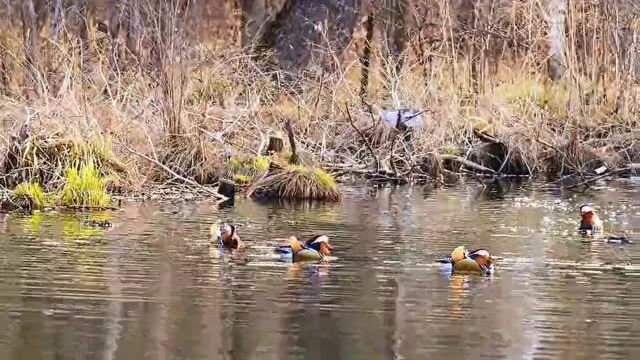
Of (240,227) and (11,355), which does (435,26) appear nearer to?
(240,227)

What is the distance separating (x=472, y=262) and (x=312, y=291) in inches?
74.6

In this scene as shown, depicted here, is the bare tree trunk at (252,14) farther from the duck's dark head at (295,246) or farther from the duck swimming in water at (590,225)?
the duck's dark head at (295,246)

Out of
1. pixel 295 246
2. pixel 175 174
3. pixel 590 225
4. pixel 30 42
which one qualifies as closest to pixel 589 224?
pixel 590 225

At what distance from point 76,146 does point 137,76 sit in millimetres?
3463

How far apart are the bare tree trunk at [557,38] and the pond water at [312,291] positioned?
8.75 m

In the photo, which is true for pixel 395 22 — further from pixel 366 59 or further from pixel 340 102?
pixel 340 102

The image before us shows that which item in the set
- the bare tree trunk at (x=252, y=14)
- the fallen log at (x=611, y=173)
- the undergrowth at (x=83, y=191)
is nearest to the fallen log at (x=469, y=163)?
the fallen log at (x=611, y=173)

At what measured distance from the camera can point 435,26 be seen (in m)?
29.4

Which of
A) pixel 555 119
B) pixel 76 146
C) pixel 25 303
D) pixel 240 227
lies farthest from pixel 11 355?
pixel 555 119

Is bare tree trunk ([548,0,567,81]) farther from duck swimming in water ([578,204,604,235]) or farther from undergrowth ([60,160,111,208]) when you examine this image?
undergrowth ([60,160,111,208])

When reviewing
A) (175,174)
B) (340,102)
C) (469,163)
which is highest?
(340,102)

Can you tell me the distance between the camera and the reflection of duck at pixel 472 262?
39.7 ft

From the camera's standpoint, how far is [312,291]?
10.8 m

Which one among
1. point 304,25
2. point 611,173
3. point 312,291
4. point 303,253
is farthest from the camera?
point 304,25
